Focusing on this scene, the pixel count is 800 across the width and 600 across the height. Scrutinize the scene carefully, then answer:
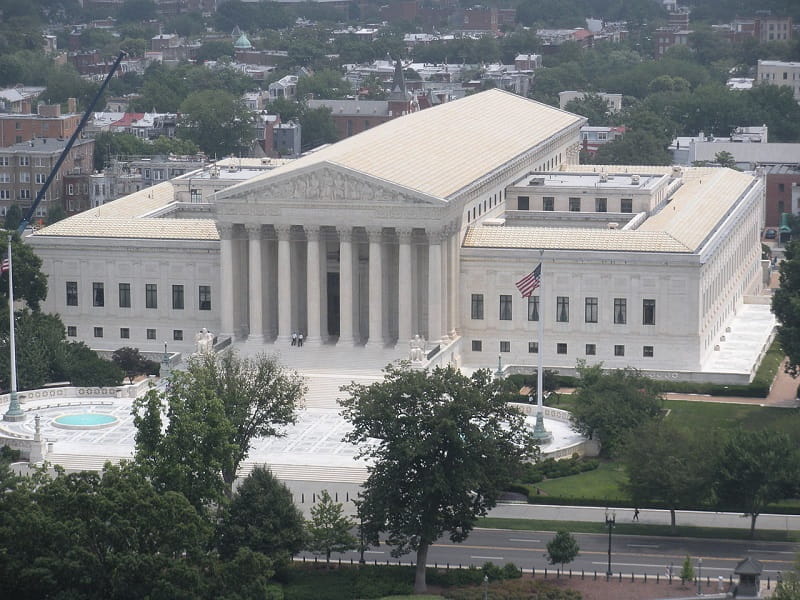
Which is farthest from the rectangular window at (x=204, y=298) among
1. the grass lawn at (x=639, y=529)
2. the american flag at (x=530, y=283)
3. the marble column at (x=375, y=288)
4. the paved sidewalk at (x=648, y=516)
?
the grass lawn at (x=639, y=529)

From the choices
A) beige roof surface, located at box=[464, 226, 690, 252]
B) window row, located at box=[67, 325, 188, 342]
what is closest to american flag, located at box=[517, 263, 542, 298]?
beige roof surface, located at box=[464, 226, 690, 252]

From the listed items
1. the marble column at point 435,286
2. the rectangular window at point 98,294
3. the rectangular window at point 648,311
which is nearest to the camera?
the marble column at point 435,286

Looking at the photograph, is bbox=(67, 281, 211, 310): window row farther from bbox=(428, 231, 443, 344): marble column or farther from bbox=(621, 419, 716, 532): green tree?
bbox=(621, 419, 716, 532): green tree

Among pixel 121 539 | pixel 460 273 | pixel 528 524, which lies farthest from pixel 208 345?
pixel 121 539

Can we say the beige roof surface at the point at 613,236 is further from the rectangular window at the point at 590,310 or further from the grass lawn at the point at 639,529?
the grass lawn at the point at 639,529

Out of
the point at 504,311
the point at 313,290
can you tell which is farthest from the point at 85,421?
the point at 504,311

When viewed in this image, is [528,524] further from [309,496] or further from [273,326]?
[273,326]
